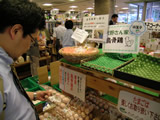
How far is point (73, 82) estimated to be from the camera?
1442 mm

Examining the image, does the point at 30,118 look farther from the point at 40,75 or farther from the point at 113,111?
the point at 40,75

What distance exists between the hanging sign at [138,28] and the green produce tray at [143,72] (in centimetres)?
21

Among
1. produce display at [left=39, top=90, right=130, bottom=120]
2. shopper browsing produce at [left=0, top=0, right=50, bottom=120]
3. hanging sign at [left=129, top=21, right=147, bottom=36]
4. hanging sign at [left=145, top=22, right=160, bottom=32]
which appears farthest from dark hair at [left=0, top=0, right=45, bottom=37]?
hanging sign at [left=145, top=22, right=160, bottom=32]

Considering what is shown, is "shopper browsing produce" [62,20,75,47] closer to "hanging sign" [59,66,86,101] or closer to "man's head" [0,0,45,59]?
"hanging sign" [59,66,86,101]

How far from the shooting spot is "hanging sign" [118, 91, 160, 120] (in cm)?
88

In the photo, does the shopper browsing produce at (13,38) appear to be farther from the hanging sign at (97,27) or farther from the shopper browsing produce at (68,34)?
the shopper browsing produce at (68,34)

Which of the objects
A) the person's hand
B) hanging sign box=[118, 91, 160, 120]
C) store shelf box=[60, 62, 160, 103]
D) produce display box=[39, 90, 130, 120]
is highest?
store shelf box=[60, 62, 160, 103]

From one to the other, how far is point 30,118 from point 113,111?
88cm

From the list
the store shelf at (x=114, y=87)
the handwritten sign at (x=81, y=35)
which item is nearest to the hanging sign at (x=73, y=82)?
the store shelf at (x=114, y=87)

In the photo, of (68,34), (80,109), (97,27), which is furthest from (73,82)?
(68,34)

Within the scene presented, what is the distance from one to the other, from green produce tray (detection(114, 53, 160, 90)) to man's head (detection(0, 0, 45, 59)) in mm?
648

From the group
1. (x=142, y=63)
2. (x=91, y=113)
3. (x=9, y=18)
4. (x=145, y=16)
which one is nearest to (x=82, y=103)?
(x=91, y=113)

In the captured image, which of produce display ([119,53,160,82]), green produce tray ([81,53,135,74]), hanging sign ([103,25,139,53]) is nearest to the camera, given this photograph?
produce display ([119,53,160,82])

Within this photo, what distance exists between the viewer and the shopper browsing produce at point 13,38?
Result: 71 cm
